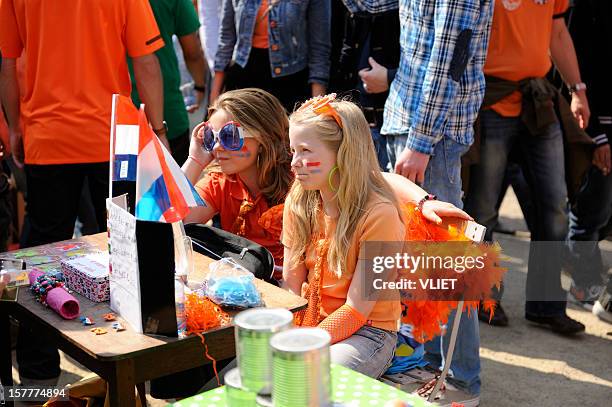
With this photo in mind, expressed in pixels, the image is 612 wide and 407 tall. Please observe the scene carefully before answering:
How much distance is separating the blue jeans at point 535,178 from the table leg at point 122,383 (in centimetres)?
251

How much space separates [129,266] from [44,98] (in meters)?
1.70

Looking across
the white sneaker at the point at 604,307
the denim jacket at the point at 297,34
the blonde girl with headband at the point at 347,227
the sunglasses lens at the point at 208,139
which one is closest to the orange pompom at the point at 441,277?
the blonde girl with headband at the point at 347,227

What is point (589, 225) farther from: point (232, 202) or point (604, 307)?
point (232, 202)

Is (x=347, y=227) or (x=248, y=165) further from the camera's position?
(x=248, y=165)

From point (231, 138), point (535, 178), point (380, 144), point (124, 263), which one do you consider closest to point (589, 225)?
point (535, 178)

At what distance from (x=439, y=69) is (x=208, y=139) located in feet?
3.01

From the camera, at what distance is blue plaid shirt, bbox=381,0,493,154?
10.3ft

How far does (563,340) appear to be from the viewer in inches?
164

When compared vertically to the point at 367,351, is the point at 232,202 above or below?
above

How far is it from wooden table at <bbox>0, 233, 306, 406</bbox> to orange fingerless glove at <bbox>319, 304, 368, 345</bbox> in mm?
226

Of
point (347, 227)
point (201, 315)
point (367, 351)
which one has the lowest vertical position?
point (367, 351)

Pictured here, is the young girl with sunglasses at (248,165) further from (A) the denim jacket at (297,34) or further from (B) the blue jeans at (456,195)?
(A) the denim jacket at (297,34)

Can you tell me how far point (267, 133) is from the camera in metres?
3.22

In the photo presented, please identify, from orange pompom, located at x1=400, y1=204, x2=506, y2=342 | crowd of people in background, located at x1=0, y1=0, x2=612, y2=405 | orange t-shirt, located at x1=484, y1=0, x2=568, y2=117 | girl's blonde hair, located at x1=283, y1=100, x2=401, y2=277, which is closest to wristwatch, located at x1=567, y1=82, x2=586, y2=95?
crowd of people in background, located at x1=0, y1=0, x2=612, y2=405
